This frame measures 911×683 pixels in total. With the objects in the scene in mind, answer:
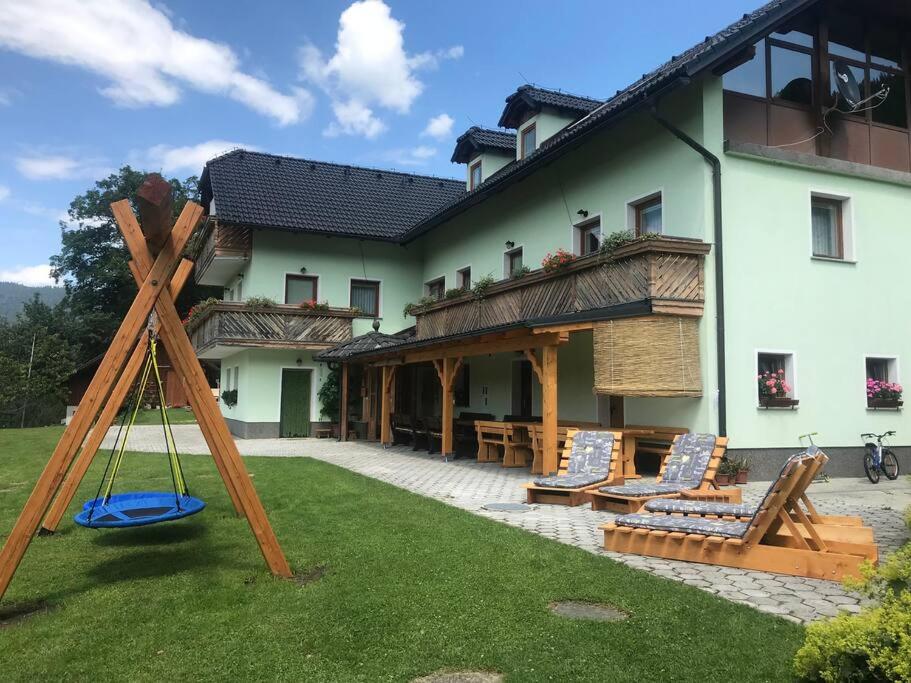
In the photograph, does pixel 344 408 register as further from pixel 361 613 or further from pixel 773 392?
pixel 361 613

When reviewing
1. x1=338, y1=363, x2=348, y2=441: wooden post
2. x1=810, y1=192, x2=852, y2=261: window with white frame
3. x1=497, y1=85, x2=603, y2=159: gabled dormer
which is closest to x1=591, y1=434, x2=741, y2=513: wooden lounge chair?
x1=810, y1=192, x2=852, y2=261: window with white frame

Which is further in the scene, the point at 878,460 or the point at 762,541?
the point at 878,460

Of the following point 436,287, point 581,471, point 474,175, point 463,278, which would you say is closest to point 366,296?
point 436,287

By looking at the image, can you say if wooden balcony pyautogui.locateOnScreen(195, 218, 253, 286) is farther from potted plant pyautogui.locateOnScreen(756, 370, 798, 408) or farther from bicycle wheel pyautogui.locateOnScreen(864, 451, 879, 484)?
bicycle wheel pyautogui.locateOnScreen(864, 451, 879, 484)

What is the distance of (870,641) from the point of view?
2.80 metres

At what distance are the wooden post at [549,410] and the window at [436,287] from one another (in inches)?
464

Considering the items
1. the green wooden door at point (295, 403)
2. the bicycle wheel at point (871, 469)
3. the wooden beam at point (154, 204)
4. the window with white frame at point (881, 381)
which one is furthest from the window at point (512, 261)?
the wooden beam at point (154, 204)

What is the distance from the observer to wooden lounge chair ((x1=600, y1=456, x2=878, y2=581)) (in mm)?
5043

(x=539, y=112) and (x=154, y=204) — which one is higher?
(x=539, y=112)

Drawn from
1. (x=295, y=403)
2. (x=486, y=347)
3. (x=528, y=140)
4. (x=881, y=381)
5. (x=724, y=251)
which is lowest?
(x=295, y=403)

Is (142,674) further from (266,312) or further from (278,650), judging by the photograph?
(266,312)

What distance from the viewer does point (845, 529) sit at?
5742 mm

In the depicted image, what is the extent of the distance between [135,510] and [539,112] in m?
14.8

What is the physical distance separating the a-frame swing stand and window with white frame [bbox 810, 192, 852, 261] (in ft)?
37.3
